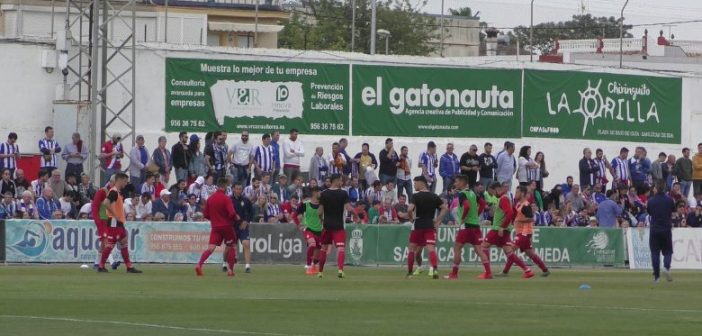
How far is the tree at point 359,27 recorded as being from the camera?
8694 cm

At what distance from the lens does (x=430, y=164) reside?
41.4m

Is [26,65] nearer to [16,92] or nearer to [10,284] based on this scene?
[16,92]

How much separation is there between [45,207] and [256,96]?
38.1 ft

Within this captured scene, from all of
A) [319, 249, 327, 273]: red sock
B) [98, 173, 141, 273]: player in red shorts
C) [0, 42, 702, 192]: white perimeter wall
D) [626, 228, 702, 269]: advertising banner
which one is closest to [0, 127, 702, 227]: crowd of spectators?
[626, 228, 702, 269]: advertising banner

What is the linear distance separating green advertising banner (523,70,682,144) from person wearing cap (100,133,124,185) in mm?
15836

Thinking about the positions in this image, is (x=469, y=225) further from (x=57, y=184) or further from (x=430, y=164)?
(x=430, y=164)

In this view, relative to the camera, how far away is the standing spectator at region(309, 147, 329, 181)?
130 ft

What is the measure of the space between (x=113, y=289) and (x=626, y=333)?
29.9ft

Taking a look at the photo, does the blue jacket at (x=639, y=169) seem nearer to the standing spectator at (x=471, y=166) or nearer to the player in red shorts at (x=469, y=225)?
the standing spectator at (x=471, y=166)

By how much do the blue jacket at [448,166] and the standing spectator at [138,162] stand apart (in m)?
8.26

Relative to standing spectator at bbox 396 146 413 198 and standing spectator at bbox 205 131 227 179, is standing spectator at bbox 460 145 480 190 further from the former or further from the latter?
standing spectator at bbox 205 131 227 179

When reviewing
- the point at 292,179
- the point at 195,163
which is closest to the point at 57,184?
the point at 195,163

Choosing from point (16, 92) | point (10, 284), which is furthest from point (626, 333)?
point (16, 92)

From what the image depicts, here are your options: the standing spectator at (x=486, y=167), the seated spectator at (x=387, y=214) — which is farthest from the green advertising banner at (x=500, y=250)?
the standing spectator at (x=486, y=167)
